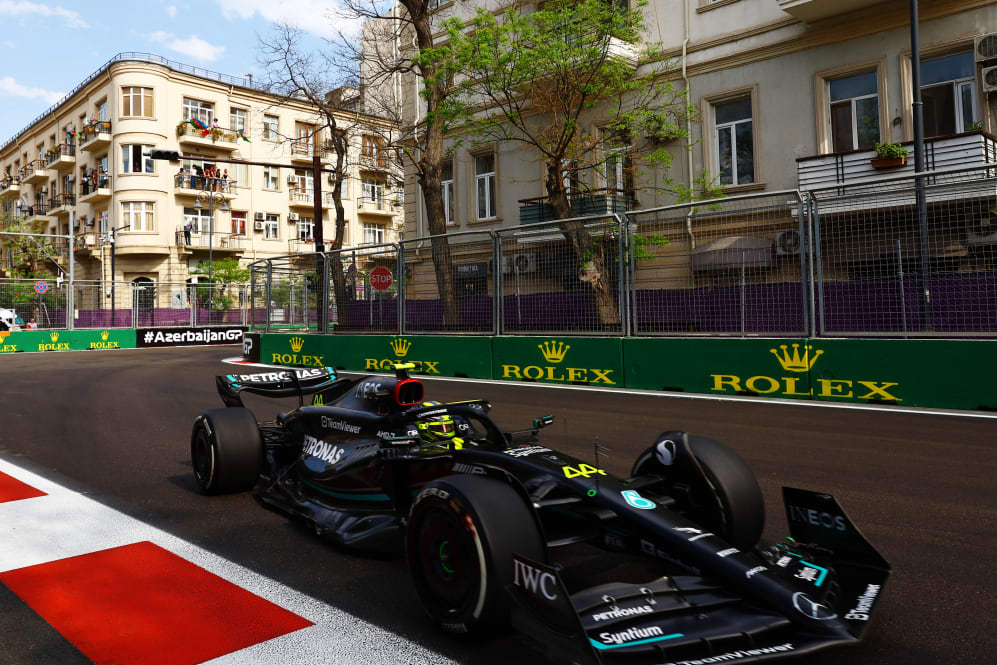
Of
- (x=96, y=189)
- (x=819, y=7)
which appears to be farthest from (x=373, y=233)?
(x=819, y=7)

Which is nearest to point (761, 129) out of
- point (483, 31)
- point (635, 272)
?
point (483, 31)

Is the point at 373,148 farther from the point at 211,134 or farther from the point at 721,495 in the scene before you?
the point at 721,495

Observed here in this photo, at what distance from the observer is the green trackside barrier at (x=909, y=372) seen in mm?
8016

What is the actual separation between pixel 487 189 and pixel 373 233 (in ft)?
117

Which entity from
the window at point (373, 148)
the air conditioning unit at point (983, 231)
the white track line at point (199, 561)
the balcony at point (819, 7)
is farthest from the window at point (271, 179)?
the air conditioning unit at point (983, 231)

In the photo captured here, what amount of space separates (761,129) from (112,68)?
4232 centimetres

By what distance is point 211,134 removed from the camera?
155 ft

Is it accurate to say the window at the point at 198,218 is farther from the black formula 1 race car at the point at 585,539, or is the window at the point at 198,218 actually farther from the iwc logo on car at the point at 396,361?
the black formula 1 race car at the point at 585,539

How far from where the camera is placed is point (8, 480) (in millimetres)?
5461

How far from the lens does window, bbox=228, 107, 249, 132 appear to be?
4975 cm

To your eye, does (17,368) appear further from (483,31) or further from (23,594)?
(23,594)

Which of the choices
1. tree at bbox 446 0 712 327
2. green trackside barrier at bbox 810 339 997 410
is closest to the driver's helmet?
green trackside barrier at bbox 810 339 997 410

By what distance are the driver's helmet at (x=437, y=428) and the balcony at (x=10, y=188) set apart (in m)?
70.8

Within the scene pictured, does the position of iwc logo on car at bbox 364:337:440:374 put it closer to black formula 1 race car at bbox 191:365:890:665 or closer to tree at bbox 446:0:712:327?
tree at bbox 446:0:712:327
